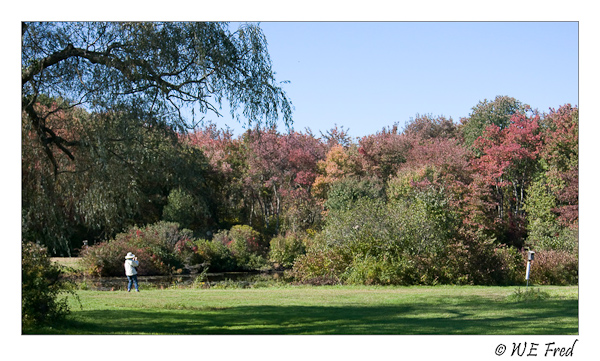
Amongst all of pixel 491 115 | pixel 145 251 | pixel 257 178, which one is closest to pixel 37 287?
pixel 145 251

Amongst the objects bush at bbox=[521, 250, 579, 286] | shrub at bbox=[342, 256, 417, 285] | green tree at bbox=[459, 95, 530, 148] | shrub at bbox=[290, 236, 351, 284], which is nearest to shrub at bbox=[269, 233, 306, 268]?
shrub at bbox=[290, 236, 351, 284]

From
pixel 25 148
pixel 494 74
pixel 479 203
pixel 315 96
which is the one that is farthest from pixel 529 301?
pixel 494 74

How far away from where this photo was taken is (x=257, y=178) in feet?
103

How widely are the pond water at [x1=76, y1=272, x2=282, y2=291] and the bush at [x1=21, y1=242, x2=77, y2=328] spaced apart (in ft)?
28.1

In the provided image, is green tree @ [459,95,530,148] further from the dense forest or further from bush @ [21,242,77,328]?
bush @ [21,242,77,328]

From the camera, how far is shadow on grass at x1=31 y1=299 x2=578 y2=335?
8750 mm

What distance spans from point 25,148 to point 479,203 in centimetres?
2113

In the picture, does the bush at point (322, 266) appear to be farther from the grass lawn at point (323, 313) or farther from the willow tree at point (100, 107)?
the willow tree at point (100, 107)

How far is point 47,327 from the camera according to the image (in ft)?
26.6

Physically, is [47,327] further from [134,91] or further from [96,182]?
[134,91]

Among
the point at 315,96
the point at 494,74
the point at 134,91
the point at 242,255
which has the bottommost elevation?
the point at 242,255

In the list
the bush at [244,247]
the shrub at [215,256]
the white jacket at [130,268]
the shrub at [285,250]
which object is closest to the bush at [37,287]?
the white jacket at [130,268]

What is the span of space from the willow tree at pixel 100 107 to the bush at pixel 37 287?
1.67 feet

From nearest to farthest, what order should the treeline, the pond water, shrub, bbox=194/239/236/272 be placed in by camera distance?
the treeline < the pond water < shrub, bbox=194/239/236/272
